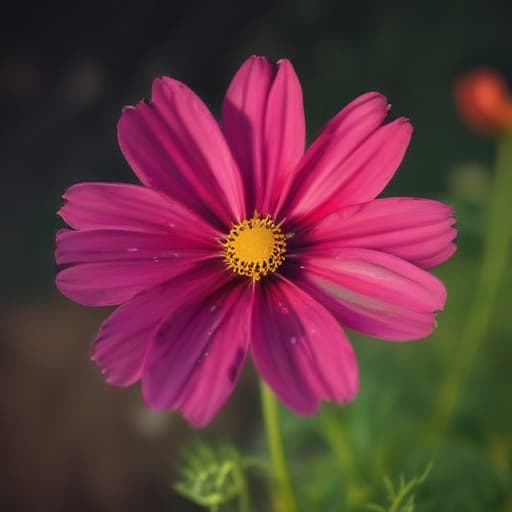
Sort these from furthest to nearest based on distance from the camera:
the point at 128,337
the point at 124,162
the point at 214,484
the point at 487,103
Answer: the point at 124,162
the point at 487,103
the point at 214,484
the point at 128,337

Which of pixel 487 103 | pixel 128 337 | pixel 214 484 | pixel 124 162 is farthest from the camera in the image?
pixel 124 162

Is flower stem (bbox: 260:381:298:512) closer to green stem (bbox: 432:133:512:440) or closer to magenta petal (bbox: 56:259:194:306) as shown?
magenta petal (bbox: 56:259:194:306)

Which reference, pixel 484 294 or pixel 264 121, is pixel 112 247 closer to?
pixel 264 121

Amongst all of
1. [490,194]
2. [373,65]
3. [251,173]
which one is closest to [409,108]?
[373,65]

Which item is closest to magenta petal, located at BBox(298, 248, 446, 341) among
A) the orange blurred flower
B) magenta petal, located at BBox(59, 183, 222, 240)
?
magenta petal, located at BBox(59, 183, 222, 240)

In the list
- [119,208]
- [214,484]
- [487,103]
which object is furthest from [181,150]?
[487,103]

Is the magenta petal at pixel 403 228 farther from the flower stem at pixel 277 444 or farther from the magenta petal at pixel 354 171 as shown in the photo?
the flower stem at pixel 277 444

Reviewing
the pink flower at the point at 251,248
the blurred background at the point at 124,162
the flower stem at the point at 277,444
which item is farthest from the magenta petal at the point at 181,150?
the blurred background at the point at 124,162
